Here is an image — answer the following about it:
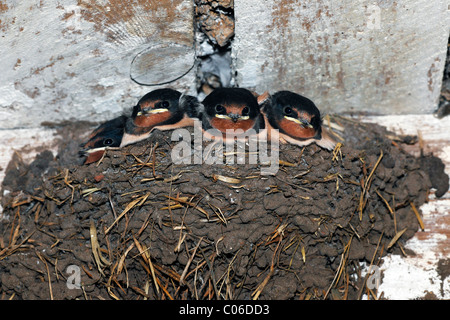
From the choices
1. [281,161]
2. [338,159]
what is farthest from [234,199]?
[338,159]

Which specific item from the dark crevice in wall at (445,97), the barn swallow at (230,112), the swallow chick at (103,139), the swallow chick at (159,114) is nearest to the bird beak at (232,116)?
the barn swallow at (230,112)

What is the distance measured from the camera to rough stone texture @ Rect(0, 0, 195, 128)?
3.64m

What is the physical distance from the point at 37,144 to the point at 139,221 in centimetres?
113

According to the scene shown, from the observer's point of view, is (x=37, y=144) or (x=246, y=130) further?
(x=37, y=144)

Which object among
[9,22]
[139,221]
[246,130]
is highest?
[9,22]

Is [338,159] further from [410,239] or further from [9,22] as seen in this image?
[9,22]

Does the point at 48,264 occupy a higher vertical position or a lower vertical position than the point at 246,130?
lower

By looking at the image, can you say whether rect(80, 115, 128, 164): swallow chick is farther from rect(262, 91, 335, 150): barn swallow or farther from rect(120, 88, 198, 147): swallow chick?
rect(262, 91, 335, 150): barn swallow

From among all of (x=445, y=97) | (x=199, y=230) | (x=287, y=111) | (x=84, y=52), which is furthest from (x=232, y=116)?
(x=445, y=97)

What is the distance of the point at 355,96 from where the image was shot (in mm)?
4098

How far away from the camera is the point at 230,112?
3865 mm

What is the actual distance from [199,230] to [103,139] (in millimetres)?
978

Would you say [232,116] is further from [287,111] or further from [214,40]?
[214,40]

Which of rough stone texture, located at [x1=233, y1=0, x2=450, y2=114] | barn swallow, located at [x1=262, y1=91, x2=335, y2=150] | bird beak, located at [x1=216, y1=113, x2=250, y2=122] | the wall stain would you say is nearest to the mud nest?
barn swallow, located at [x1=262, y1=91, x2=335, y2=150]
